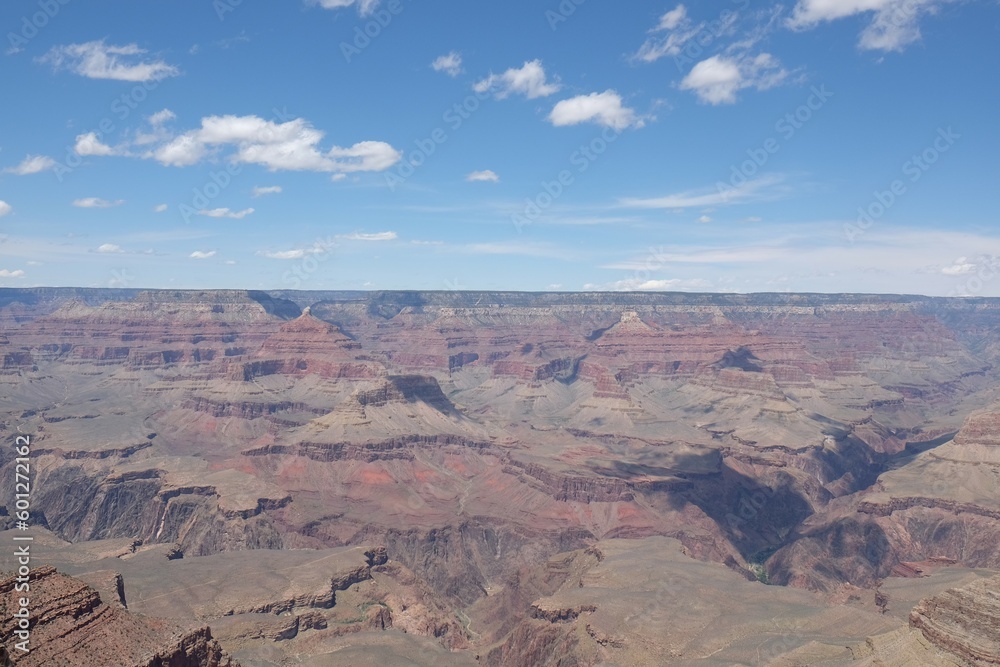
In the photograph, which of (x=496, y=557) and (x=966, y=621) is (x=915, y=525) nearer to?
(x=496, y=557)

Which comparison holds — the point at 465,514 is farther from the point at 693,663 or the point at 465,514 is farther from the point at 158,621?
the point at 158,621

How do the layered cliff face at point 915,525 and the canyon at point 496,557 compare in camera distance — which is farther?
the layered cliff face at point 915,525

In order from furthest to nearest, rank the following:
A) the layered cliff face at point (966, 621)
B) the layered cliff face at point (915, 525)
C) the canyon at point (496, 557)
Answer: the layered cliff face at point (915, 525)
the canyon at point (496, 557)
the layered cliff face at point (966, 621)


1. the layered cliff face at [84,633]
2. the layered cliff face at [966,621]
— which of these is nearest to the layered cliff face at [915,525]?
the layered cliff face at [966,621]

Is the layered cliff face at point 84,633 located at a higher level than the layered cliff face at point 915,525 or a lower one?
higher

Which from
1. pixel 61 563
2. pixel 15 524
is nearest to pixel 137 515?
pixel 15 524

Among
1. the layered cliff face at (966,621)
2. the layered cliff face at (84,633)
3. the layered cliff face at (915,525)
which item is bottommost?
the layered cliff face at (915,525)

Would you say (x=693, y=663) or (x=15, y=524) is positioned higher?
(x=693, y=663)

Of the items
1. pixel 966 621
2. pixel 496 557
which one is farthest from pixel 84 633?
pixel 496 557

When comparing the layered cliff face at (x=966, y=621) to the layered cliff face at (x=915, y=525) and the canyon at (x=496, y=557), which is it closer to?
the canyon at (x=496, y=557)

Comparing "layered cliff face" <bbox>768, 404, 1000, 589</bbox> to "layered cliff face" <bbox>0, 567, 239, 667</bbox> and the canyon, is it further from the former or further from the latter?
"layered cliff face" <bbox>0, 567, 239, 667</bbox>

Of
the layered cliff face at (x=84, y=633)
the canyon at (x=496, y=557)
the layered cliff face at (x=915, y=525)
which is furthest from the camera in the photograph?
the layered cliff face at (x=915, y=525)
